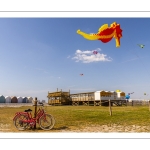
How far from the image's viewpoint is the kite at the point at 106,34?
412 inches

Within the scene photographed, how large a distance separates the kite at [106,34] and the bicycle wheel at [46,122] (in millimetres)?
4979

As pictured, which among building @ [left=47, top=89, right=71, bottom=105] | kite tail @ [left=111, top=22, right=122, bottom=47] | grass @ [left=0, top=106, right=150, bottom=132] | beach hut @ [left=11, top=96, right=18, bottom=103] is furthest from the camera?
beach hut @ [left=11, top=96, right=18, bottom=103]

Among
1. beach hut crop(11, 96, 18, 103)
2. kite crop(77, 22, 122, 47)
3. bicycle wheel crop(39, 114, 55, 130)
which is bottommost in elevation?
beach hut crop(11, 96, 18, 103)

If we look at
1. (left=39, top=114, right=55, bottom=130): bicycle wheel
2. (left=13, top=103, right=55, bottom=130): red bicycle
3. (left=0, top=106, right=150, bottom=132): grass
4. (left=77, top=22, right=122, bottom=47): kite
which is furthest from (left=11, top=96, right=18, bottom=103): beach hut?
(left=39, top=114, right=55, bottom=130): bicycle wheel

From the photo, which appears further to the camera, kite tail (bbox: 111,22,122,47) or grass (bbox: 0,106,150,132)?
kite tail (bbox: 111,22,122,47)

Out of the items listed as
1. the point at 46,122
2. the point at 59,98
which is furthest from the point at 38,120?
the point at 59,98

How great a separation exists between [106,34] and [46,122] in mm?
6166

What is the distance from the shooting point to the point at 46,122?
8.70 meters

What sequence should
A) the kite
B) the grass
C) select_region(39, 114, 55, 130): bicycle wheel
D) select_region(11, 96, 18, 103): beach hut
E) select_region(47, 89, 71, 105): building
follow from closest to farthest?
select_region(39, 114, 55, 130): bicycle wheel, the grass, the kite, select_region(47, 89, 71, 105): building, select_region(11, 96, 18, 103): beach hut

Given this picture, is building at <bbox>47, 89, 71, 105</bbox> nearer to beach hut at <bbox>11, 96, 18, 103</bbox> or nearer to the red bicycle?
beach hut at <bbox>11, 96, 18, 103</bbox>

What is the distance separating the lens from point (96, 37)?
416 inches

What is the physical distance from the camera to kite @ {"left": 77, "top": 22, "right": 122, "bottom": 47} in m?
10.5

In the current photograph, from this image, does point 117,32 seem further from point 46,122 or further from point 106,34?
point 46,122

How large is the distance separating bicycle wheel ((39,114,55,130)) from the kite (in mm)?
4979
